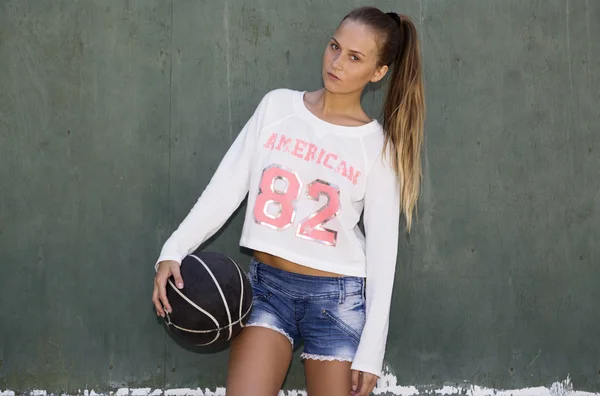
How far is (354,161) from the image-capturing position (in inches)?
127

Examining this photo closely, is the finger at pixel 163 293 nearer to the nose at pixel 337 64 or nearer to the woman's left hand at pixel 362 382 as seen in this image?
the woman's left hand at pixel 362 382

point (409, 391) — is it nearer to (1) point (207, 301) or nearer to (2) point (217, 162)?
(2) point (217, 162)

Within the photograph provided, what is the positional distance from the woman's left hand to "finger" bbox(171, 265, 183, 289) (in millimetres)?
771

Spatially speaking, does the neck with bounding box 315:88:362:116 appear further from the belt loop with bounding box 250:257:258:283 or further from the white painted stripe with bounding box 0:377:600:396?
the white painted stripe with bounding box 0:377:600:396

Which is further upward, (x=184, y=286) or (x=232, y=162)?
(x=232, y=162)

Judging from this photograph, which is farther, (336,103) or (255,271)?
(336,103)

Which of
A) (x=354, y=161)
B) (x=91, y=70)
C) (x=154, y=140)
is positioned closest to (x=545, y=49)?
(x=354, y=161)

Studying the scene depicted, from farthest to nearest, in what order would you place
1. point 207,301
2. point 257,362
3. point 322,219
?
point 322,219, point 257,362, point 207,301

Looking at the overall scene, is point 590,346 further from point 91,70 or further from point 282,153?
point 91,70

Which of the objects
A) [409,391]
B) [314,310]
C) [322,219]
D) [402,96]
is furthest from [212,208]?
[409,391]

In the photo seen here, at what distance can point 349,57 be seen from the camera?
3.21 metres

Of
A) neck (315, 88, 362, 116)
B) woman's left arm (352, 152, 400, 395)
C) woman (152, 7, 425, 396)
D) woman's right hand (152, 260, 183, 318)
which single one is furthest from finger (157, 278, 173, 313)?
neck (315, 88, 362, 116)

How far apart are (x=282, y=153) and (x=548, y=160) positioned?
5.29 ft

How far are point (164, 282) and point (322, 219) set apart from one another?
0.68 metres
